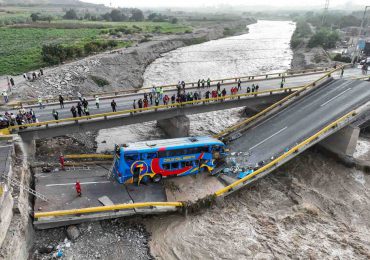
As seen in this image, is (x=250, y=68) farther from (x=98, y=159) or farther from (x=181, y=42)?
(x=98, y=159)

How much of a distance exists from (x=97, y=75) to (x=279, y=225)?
43.2 metres

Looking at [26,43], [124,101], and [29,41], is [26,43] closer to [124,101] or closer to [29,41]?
[29,41]

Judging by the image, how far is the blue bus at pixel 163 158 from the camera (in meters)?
23.7

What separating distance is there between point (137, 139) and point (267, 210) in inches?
704

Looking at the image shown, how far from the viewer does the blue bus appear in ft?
77.8

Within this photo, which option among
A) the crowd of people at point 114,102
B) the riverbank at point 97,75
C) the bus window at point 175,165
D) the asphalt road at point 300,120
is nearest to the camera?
the bus window at point 175,165

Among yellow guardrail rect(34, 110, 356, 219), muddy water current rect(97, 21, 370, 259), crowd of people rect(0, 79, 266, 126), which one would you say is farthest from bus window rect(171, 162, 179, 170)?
crowd of people rect(0, 79, 266, 126)

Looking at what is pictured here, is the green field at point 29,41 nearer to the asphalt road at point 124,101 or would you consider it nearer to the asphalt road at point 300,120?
the asphalt road at point 124,101

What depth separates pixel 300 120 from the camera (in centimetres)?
3247

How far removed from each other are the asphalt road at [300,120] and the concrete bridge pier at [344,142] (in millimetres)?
1755

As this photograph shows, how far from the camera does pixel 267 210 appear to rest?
24875mm

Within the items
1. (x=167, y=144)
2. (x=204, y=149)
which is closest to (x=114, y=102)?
(x=167, y=144)

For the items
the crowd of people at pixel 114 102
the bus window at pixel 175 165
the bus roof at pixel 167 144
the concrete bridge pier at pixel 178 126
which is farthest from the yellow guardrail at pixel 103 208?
the concrete bridge pier at pixel 178 126

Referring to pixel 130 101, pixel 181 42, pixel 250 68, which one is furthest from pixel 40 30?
pixel 130 101
